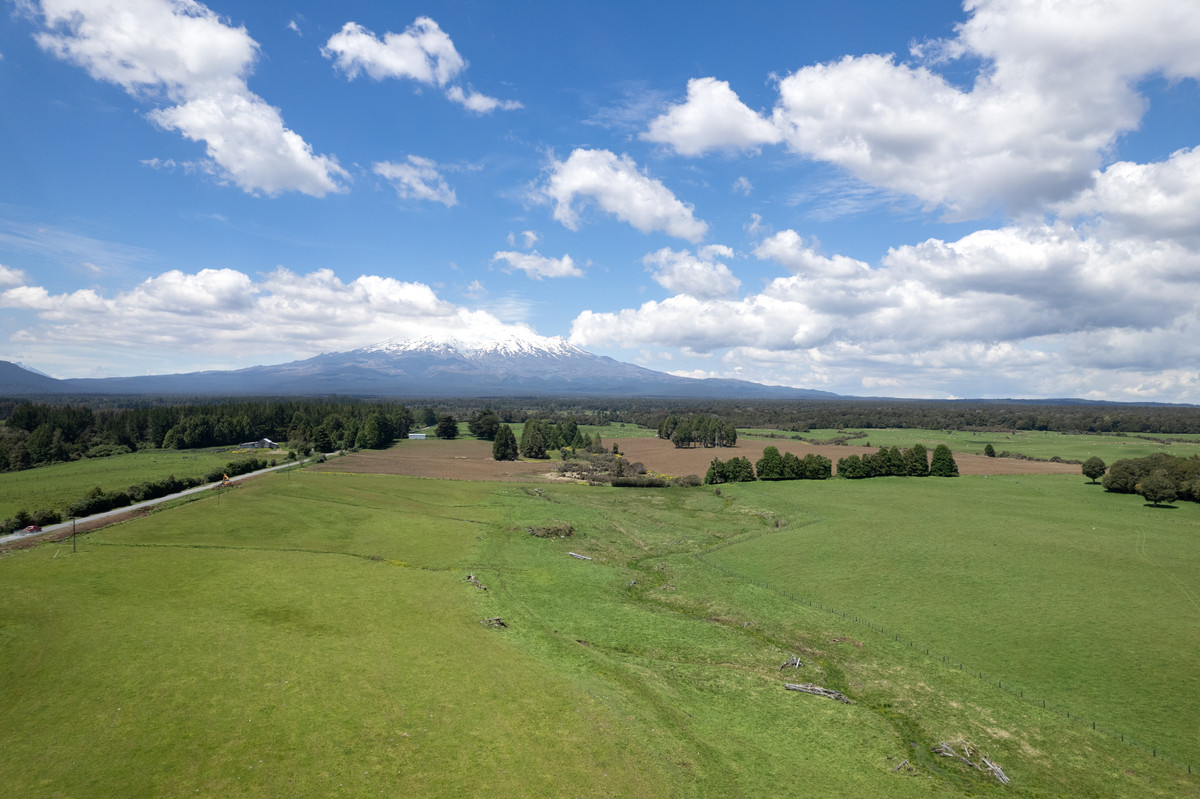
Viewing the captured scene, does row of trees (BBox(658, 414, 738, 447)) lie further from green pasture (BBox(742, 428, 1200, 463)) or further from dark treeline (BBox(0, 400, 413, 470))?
dark treeline (BBox(0, 400, 413, 470))

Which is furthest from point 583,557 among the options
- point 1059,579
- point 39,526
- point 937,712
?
point 39,526

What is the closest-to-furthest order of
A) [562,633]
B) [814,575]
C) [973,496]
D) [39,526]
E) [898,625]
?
[562,633]
[898,625]
[39,526]
[814,575]
[973,496]

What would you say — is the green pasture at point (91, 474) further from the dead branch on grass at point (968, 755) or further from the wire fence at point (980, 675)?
the dead branch on grass at point (968, 755)

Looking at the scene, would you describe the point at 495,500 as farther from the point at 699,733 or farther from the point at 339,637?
the point at 699,733

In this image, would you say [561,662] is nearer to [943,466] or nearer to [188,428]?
[943,466]

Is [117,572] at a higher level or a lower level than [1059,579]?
higher

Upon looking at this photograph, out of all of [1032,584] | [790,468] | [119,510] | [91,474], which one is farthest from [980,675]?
[91,474]

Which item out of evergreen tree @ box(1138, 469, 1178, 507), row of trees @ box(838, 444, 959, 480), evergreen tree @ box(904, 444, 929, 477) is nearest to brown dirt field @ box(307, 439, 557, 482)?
row of trees @ box(838, 444, 959, 480)
